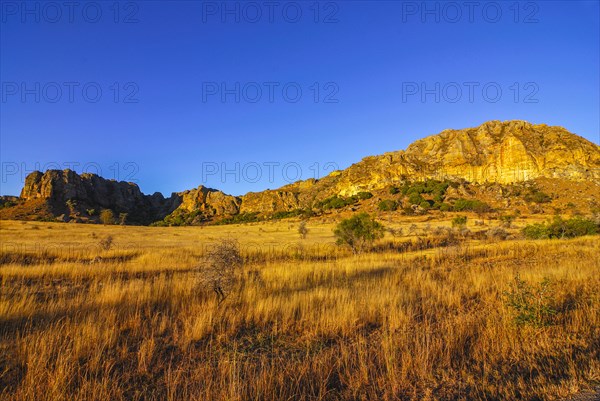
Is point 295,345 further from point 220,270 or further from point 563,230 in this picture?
point 563,230

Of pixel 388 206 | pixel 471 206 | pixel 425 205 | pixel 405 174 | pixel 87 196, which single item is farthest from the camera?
pixel 405 174

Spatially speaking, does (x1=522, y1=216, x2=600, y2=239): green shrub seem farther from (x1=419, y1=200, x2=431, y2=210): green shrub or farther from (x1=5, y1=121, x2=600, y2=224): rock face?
(x1=5, y1=121, x2=600, y2=224): rock face

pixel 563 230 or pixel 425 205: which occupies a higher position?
pixel 425 205

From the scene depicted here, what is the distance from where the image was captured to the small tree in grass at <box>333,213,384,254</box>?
19000mm

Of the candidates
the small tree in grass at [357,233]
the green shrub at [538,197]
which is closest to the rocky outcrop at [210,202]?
the green shrub at [538,197]

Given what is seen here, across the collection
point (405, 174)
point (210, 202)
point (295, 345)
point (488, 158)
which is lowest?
point (295, 345)

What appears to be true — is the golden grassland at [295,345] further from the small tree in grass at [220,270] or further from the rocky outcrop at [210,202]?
the rocky outcrop at [210,202]

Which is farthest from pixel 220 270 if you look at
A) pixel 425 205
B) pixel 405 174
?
pixel 405 174

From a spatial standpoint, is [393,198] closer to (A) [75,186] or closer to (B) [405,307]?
(B) [405,307]

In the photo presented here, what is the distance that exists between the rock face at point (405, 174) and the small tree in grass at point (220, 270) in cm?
8061

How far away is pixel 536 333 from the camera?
14.0 ft

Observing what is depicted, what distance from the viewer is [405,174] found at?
88875mm

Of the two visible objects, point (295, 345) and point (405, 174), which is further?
point (405, 174)

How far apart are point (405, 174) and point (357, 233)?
75014mm
